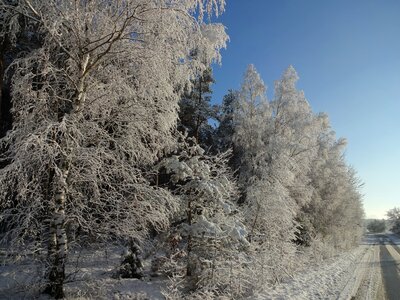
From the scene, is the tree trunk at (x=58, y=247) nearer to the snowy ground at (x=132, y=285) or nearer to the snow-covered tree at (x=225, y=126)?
the snowy ground at (x=132, y=285)

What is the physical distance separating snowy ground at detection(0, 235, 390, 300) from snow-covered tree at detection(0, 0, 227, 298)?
1.01m

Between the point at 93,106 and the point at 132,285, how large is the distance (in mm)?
5328

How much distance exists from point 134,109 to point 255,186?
828cm

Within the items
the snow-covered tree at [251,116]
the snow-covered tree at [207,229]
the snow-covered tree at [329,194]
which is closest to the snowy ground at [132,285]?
the snow-covered tree at [207,229]

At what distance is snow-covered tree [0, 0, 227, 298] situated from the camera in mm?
6258

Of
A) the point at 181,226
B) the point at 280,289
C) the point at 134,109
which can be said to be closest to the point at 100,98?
the point at 134,109

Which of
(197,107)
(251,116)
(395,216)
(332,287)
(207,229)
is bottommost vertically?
(332,287)

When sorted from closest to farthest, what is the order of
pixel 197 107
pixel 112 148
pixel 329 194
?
pixel 112 148, pixel 197 107, pixel 329 194

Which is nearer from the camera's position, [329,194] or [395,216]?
[329,194]

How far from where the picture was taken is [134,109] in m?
7.72

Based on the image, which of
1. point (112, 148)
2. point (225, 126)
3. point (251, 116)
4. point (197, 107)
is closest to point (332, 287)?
point (112, 148)

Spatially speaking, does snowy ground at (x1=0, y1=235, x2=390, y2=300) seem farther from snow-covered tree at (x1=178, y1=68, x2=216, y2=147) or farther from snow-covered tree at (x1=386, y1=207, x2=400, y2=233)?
snow-covered tree at (x1=386, y1=207, x2=400, y2=233)

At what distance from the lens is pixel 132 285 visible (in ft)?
29.7

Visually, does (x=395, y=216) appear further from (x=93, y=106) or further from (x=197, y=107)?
(x=93, y=106)
